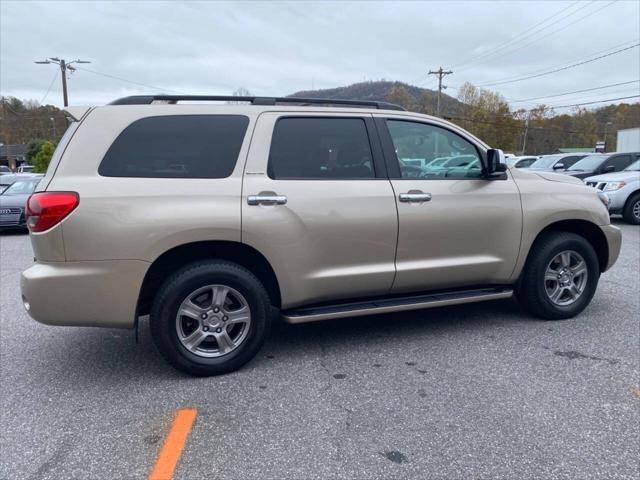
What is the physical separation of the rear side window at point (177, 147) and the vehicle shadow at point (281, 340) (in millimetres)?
1472

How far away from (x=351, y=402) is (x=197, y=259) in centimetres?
148

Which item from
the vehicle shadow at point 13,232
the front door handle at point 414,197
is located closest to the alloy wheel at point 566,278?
the front door handle at point 414,197

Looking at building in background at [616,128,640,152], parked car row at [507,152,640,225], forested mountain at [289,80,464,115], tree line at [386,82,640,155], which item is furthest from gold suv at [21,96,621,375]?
tree line at [386,82,640,155]

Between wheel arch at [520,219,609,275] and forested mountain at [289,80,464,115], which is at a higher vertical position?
forested mountain at [289,80,464,115]

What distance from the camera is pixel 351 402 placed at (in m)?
3.24

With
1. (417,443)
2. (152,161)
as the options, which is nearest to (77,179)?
(152,161)

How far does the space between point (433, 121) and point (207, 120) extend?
76.9 inches

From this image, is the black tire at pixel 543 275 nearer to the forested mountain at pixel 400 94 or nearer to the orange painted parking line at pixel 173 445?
the orange painted parking line at pixel 173 445

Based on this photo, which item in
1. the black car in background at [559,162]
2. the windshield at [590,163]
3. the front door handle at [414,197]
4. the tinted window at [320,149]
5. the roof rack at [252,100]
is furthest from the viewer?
the black car in background at [559,162]

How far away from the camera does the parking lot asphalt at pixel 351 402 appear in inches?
103

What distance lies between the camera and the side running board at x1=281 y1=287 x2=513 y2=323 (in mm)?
3852

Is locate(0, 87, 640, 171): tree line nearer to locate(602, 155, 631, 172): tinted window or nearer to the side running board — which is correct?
locate(602, 155, 631, 172): tinted window

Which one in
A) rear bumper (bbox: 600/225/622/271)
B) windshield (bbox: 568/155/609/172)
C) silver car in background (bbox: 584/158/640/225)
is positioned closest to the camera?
rear bumper (bbox: 600/225/622/271)

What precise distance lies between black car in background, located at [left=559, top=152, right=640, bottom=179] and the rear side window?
12.5 meters
